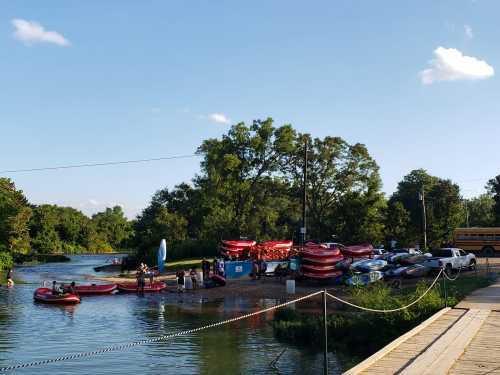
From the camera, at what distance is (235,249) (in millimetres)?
46125

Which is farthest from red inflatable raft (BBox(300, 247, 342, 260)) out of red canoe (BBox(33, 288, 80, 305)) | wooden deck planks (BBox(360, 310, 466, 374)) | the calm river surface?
wooden deck planks (BBox(360, 310, 466, 374))

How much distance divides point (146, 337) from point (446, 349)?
1351cm

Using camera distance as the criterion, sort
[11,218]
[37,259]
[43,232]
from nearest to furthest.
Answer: [11,218] < [37,259] < [43,232]

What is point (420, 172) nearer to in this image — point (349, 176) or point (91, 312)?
point (349, 176)

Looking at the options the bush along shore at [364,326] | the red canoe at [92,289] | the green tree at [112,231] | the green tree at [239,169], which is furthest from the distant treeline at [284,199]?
the green tree at [112,231]

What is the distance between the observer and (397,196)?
106125 mm

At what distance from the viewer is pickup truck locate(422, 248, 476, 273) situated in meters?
38.2

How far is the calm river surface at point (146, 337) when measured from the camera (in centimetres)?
1781

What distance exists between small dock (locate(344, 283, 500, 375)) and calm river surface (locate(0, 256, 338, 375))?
3993 millimetres

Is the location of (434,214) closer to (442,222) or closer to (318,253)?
(442,222)

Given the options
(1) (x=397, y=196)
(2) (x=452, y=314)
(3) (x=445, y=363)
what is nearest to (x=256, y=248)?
(2) (x=452, y=314)

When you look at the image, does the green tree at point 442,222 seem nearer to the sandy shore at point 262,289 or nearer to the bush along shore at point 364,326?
the sandy shore at point 262,289

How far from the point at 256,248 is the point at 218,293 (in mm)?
8475

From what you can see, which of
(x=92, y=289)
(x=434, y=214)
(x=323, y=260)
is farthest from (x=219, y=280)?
(x=434, y=214)
